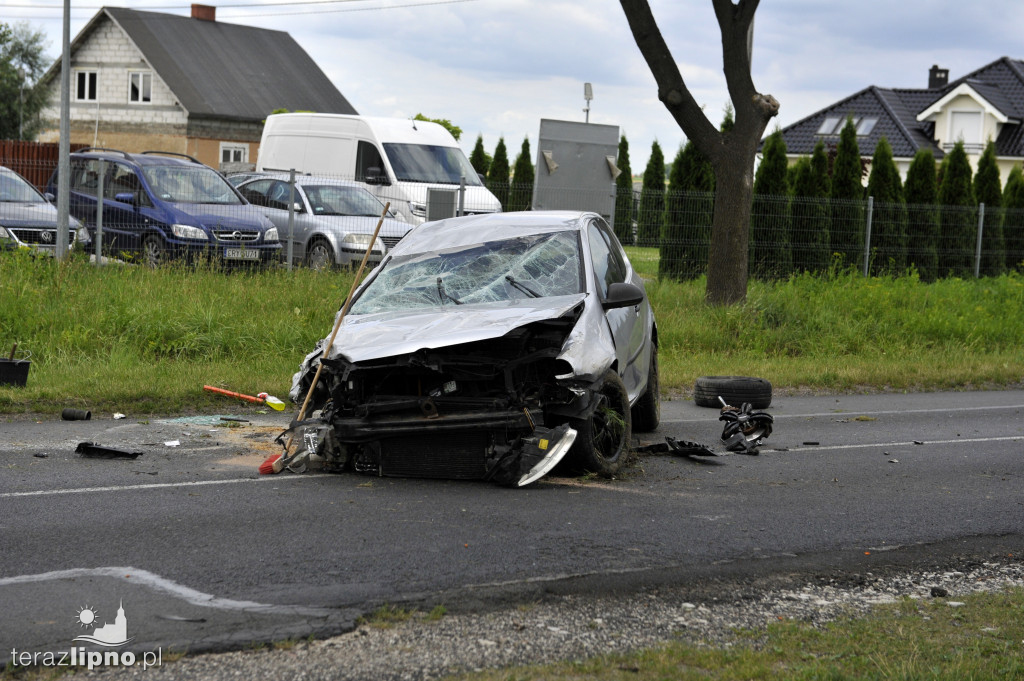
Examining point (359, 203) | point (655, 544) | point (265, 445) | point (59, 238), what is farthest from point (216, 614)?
point (359, 203)

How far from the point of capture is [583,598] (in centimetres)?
498

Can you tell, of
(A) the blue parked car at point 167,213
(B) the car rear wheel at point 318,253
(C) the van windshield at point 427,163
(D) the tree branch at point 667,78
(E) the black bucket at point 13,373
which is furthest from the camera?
(C) the van windshield at point 427,163

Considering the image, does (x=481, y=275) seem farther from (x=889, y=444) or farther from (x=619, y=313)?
(x=889, y=444)

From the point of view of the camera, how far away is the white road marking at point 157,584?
15.4 ft

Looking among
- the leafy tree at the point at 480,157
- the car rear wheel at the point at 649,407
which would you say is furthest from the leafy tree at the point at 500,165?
the car rear wheel at the point at 649,407

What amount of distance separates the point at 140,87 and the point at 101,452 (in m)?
47.5

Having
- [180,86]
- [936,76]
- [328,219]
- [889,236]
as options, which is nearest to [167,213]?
[328,219]

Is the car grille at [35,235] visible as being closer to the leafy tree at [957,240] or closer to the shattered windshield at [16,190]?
the shattered windshield at [16,190]

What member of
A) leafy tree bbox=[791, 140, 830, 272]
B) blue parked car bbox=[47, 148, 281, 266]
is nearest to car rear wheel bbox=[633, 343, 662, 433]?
blue parked car bbox=[47, 148, 281, 266]

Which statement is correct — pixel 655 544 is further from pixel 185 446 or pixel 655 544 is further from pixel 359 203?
pixel 359 203

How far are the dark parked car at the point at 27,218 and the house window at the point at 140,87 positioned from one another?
35.4 m

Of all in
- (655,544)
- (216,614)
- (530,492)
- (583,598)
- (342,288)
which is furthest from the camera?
(342,288)

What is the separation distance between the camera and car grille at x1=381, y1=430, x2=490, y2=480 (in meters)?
6.85

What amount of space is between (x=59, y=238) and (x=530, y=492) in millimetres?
11001
